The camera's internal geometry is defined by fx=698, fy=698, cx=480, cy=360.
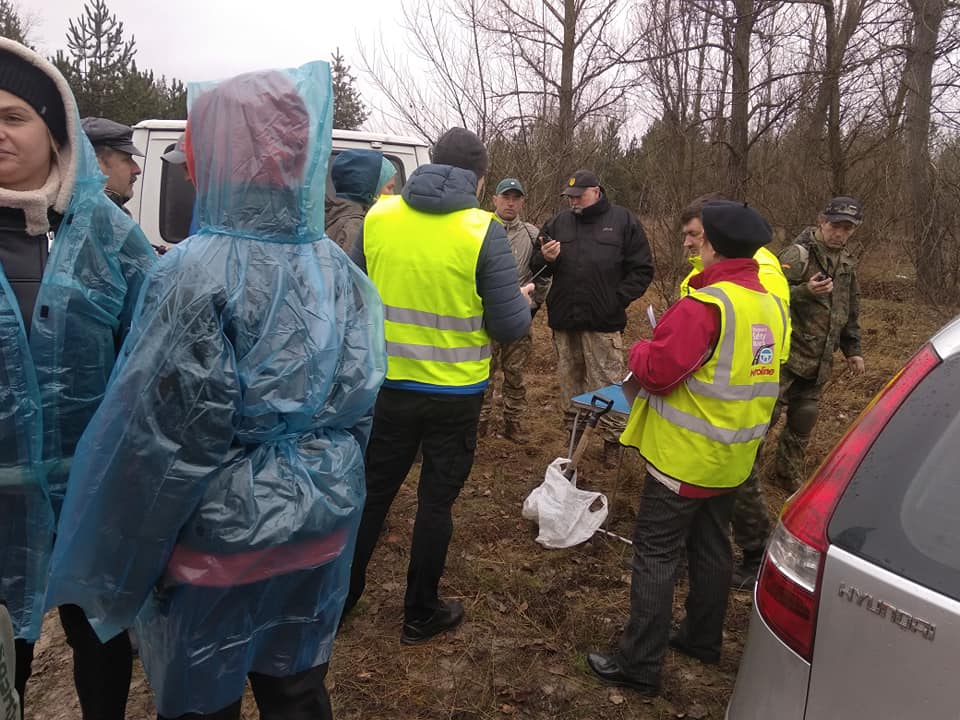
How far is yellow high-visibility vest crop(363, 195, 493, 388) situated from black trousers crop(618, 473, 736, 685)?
0.90m

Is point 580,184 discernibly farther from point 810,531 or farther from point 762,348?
point 810,531

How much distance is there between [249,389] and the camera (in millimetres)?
1529

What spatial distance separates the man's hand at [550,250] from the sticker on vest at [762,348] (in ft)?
8.55

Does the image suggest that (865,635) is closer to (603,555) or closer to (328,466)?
(328,466)

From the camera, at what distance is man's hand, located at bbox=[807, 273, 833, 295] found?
14.1 ft

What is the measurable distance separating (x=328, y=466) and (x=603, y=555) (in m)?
2.57

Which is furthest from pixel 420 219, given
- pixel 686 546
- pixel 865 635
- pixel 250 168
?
pixel 865 635

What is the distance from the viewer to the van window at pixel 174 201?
4.78 metres

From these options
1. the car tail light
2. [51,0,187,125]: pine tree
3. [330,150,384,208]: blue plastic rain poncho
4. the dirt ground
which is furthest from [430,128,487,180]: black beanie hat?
[51,0,187,125]: pine tree

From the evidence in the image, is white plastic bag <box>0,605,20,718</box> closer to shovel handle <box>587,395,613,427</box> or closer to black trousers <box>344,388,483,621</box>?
black trousers <box>344,388,483,621</box>

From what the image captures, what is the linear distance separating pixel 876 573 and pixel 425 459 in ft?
5.98

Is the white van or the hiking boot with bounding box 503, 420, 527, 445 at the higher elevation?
the white van

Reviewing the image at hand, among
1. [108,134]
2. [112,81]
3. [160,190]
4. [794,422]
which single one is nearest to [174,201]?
[160,190]

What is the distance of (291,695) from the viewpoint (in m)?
1.79
